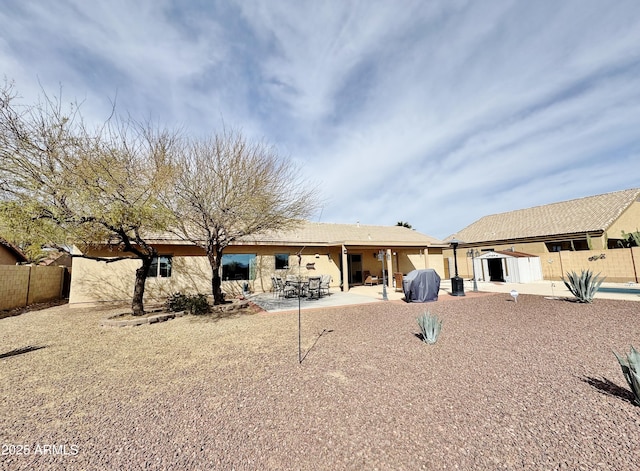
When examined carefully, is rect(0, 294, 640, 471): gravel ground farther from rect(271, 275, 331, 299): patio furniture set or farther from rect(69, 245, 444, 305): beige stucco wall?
rect(271, 275, 331, 299): patio furniture set

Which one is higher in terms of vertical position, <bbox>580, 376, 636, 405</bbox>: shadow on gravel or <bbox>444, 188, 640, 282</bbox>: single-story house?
<bbox>444, 188, 640, 282</bbox>: single-story house

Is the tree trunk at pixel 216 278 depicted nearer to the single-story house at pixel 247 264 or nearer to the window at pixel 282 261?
the single-story house at pixel 247 264

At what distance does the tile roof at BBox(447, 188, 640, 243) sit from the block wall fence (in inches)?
1188

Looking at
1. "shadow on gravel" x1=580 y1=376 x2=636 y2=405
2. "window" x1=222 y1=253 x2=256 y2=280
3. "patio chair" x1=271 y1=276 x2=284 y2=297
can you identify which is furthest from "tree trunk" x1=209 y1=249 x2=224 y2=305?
"shadow on gravel" x1=580 y1=376 x2=636 y2=405

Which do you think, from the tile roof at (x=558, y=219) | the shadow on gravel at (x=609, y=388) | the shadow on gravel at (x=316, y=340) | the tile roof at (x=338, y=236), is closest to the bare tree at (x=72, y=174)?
the tile roof at (x=338, y=236)

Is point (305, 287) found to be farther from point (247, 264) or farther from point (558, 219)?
point (558, 219)

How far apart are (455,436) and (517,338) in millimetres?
4545

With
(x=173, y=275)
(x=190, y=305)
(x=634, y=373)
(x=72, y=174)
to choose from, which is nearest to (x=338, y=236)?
(x=173, y=275)

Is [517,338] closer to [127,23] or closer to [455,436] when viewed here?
[455,436]

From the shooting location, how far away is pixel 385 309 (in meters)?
10.0

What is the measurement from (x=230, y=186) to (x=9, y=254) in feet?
57.5

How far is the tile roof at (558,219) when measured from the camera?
1914cm

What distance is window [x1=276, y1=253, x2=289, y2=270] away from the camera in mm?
16377

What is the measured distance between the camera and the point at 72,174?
6914 millimetres
